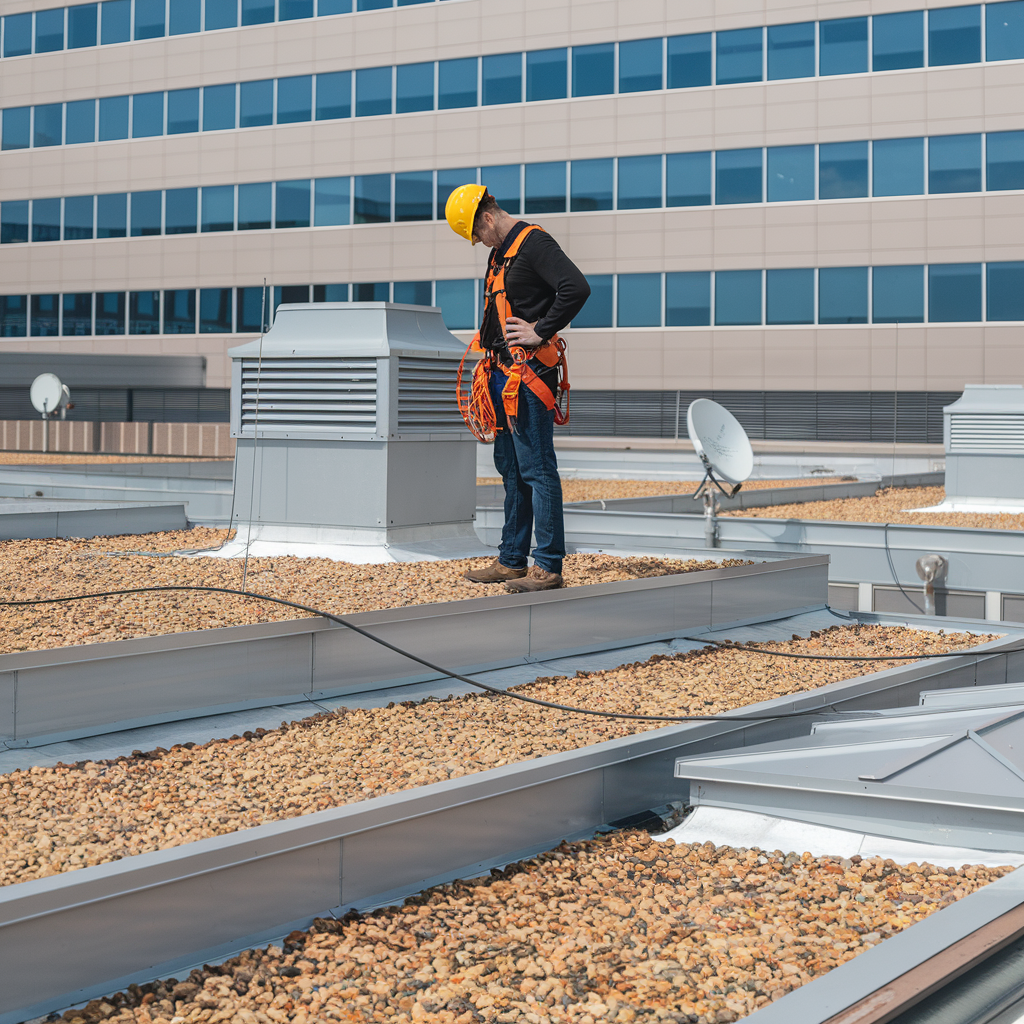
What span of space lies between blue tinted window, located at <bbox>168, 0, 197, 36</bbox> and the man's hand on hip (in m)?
34.9

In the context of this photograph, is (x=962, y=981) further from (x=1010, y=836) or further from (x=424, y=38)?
(x=424, y=38)

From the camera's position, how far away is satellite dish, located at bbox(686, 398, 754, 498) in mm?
13641

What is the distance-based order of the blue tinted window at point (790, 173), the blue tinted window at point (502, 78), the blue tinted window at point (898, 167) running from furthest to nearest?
the blue tinted window at point (502, 78)
the blue tinted window at point (790, 173)
the blue tinted window at point (898, 167)

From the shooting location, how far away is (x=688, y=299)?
3275 centimetres

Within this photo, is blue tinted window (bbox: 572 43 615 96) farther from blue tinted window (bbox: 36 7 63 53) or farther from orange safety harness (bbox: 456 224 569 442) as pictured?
orange safety harness (bbox: 456 224 569 442)

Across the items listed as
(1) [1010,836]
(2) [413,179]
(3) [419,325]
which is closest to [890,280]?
(2) [413,179]

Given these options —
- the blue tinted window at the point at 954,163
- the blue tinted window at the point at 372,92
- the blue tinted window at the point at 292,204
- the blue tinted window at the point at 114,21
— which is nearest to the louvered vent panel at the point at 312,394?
the blue tinted window at the point at 954,163

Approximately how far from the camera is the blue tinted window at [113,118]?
126 ft

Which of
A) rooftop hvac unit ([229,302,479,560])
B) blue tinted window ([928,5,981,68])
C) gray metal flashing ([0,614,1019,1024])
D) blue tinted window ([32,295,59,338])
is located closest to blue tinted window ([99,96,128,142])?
blue tinted window ([32,295,59,338])

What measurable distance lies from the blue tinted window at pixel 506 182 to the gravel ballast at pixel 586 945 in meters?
31.8

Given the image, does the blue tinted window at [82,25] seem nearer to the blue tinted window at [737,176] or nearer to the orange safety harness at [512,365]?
the blue tinted window at [737,176]

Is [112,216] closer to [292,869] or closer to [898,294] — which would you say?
[898,294]

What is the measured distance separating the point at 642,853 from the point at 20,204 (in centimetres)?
4123

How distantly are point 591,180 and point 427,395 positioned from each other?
2632 centimetres
